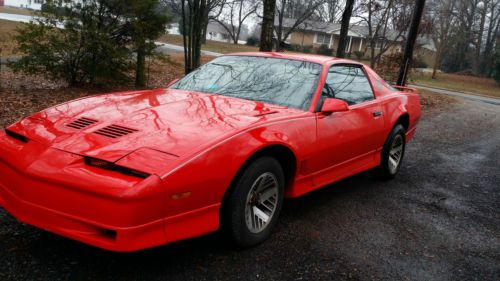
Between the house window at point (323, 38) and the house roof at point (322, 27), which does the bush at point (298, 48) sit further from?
the house window at point (323, 38)

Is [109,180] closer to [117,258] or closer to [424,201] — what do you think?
[117,258]

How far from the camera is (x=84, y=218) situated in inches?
95.1

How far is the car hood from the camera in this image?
2.70 meters

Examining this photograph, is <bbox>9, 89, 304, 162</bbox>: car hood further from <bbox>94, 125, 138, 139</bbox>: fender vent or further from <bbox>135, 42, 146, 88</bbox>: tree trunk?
<bbox>135, 42, 146, 88</bbox>: tree trunk

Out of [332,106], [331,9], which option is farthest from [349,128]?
[331,9]

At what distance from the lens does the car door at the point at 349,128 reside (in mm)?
3806

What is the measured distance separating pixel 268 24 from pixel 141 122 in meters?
6.44

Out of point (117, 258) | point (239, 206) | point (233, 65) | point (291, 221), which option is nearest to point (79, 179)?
Result: point (117, 258)

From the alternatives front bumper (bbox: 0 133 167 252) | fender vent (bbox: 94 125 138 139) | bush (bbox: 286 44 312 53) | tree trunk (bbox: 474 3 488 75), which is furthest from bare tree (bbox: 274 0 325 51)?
tree trunk (bbox: 474 3 488 75)

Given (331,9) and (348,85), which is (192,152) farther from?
Answer: (331,9)

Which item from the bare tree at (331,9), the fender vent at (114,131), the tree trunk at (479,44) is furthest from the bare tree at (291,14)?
the tree trunk at (479,44)

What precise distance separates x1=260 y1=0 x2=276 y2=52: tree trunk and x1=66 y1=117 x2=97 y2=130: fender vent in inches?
252

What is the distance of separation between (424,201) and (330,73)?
1.76 m

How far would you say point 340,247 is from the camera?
11.0 feet
